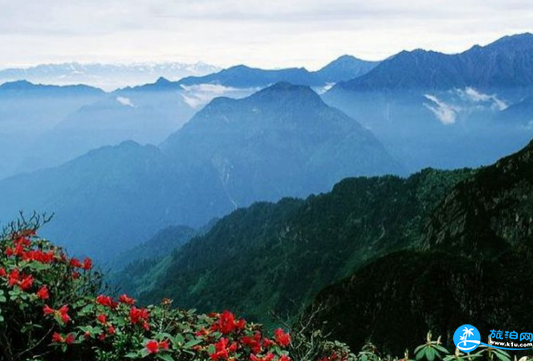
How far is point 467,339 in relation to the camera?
7.66m

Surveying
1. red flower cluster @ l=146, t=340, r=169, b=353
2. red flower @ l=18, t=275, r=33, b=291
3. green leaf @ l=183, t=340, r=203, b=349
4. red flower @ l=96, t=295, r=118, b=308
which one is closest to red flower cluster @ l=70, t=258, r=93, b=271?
red flower @ l=96, t=295, r=118, b=308

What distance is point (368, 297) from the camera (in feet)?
275

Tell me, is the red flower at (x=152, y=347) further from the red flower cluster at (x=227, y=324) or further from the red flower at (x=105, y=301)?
the red flower at (x=105, y=301)

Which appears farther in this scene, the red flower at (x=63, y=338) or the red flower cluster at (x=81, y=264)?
the red flower cluster at (x=81, y=264)

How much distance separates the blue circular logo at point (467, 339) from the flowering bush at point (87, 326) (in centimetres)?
293

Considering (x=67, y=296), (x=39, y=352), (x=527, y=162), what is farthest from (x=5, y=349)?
(x=527, y=162)

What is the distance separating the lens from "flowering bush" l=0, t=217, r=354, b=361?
9383 mm

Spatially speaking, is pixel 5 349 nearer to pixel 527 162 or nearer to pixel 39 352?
pixel 39 352

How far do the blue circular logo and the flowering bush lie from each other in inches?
115

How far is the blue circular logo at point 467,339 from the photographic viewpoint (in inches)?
298

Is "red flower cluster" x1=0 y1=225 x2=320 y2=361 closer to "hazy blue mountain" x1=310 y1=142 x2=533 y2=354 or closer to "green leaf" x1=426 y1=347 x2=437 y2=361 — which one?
"green leaf" x1=426 y1=347 x2=437 y2=361

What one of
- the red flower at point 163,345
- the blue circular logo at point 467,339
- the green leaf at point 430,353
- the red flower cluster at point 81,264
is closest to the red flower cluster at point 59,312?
the red flower at point 163,345

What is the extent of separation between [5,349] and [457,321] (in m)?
62.2

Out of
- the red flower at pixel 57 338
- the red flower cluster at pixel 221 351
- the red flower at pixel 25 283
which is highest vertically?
the red flower at pixel 25 283
